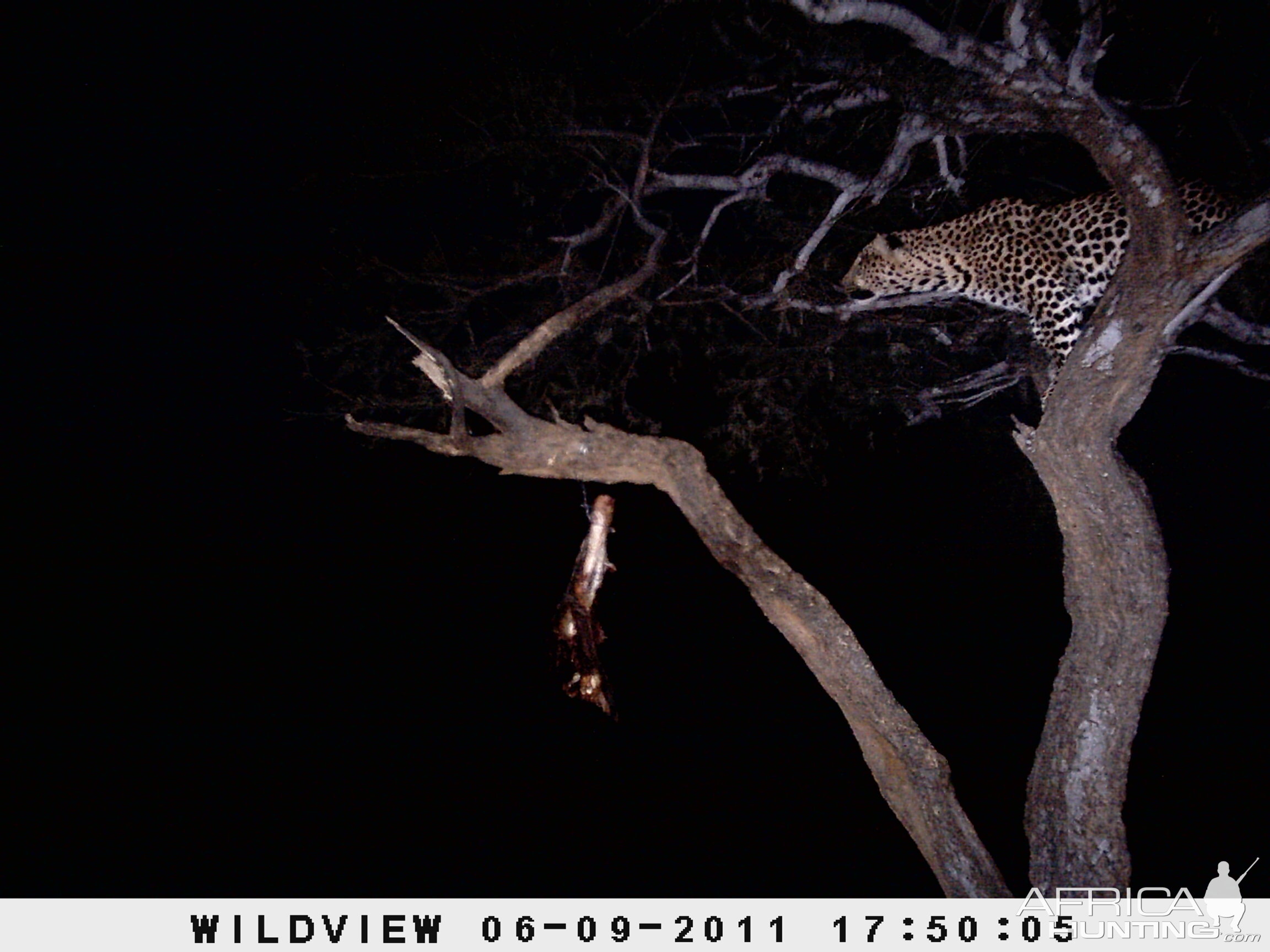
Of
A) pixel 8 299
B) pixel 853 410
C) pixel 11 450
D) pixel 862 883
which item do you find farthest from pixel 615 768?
pixel 8 299

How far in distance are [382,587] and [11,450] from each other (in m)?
2.26

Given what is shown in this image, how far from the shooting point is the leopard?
4.09 meters

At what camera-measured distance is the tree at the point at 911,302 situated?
8.86 ft

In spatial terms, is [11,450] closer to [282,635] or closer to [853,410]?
[282,635]

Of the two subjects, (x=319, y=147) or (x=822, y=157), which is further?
(x=822, y=157)

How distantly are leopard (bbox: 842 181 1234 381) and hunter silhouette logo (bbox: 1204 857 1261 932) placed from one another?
6.26ft

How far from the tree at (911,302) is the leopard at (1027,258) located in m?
0.55

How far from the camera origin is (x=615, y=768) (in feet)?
19.4

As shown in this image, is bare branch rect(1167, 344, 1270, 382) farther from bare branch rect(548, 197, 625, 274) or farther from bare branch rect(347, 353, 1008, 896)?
bare branch rect(548, 197, 625, 274)

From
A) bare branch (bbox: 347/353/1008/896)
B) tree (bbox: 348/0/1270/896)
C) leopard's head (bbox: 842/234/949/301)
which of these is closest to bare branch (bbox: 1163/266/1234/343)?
tree (bbox: 348/0/1270/896)
